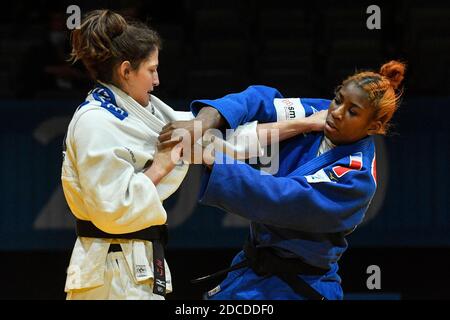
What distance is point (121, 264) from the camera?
2.89 meters

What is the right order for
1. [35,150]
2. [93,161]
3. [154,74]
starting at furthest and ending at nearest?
[35,150] < [154,74] < [93,161]

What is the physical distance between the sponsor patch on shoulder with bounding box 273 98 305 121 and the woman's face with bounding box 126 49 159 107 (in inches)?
19.0

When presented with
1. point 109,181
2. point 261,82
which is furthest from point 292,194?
point 261,82

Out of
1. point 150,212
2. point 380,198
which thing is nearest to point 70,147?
point 150,212

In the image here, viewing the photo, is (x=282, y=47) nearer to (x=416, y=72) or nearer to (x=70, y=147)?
(x=416, y=72)

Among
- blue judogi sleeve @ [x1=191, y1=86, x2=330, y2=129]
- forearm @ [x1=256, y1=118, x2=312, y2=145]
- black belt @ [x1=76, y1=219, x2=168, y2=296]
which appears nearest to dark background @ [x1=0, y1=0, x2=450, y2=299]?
blue judogi sleeve @ [x1=191, y1=86, x2=330, y2=129]

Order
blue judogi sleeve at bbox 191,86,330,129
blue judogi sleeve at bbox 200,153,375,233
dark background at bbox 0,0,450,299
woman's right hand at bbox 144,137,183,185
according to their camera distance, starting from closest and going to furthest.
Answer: blue judogi sleeve at bbox 200,153,375,233 < woman's right hand at bbox 144,137,183,185 < blue judogi sleeve at bbox 191,86,330,129 < dark background at bbox 0,0,450,299

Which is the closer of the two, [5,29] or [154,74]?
[154,74]

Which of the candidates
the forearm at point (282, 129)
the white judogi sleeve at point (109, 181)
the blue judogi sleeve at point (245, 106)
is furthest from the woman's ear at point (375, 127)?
the white judogi sleeve at point (109, 181)

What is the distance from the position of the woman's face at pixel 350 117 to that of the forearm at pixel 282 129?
93 mm

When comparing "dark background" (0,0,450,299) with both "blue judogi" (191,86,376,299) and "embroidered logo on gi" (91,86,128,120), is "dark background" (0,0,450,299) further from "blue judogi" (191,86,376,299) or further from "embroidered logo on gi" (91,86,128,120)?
"embroidered logo on gi" (91,86,128,120)

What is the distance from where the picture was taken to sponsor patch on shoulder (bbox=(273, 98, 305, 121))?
3.12 m

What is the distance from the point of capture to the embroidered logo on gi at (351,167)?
113 inches
